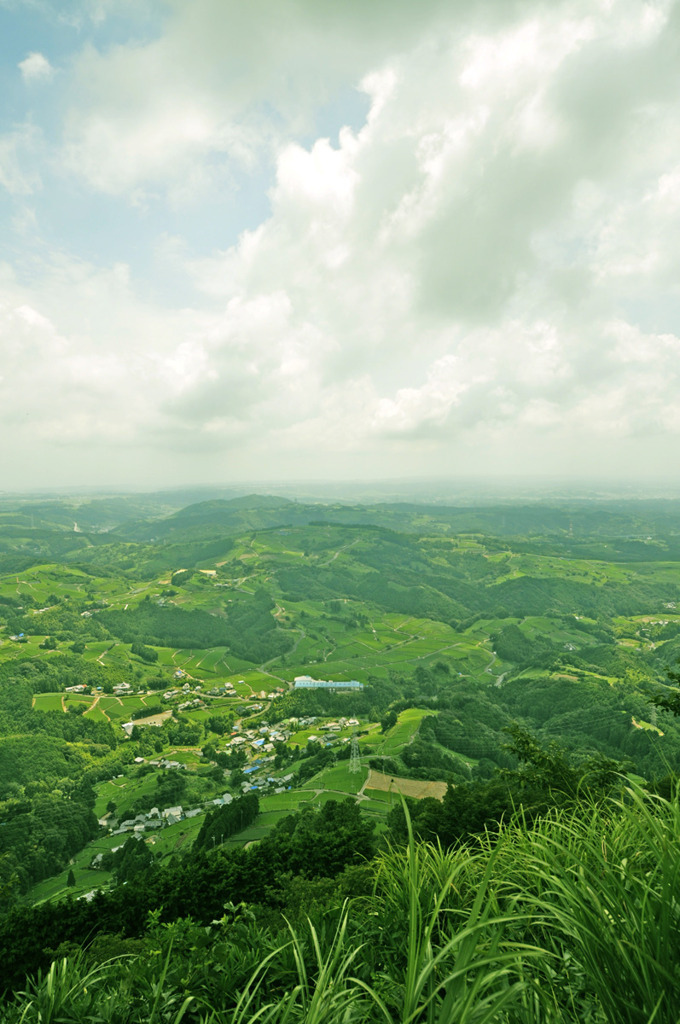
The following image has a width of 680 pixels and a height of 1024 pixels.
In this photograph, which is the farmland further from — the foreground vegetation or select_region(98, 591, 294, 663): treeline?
the foreground vegetation

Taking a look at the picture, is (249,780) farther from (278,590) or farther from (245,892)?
(278,590)

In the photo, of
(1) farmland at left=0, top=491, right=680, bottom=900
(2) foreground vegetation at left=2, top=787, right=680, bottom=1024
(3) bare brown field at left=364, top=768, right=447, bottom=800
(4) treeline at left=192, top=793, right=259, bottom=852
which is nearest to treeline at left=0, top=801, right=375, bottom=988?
(1) farmland at left=0, top=491, right=680, bottom=900

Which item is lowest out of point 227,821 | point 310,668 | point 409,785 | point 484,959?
point 310,668

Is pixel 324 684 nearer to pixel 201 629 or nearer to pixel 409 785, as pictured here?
pixel 409 785

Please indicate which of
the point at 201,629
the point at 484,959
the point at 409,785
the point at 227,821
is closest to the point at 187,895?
the point at 227,821

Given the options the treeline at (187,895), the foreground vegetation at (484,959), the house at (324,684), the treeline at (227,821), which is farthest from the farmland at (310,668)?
the foreground vegetation at (484,959)

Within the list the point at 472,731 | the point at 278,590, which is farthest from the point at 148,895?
the point at 278,590

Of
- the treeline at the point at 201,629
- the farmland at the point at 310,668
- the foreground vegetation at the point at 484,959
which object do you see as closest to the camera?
the foreground vegetation at the point at 484,959

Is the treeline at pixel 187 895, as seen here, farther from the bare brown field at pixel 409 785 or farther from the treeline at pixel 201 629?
the treeline at pixel 201 629
